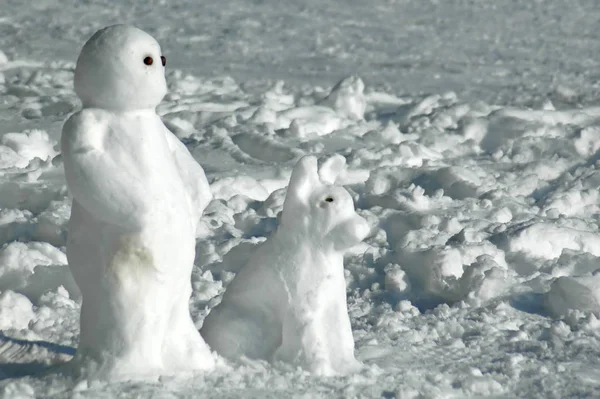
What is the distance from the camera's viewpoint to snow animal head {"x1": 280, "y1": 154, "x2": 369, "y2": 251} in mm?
3068

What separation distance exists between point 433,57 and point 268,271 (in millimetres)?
6382

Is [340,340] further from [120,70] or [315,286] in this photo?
[120,70]

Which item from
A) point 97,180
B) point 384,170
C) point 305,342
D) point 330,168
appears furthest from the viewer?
point 384,170

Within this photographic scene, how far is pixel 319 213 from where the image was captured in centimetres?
308

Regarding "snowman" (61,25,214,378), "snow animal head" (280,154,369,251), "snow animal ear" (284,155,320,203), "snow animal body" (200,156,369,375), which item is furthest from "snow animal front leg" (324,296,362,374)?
"snowman" (61,25,214,378)

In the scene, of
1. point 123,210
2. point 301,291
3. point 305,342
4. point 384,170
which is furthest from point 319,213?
point 384,170

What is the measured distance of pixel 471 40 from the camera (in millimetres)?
9812

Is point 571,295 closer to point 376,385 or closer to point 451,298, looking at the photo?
point 451,298

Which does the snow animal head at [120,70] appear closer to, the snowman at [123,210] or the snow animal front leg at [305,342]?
the snowman at [123,210]

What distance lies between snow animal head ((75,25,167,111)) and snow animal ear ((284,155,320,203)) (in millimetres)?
504

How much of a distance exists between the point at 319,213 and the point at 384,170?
8.59 feet

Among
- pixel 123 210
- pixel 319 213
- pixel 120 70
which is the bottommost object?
pixel 319 213

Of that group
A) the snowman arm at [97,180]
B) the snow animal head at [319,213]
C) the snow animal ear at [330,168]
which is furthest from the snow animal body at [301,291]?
the snowman arm at [97,180]

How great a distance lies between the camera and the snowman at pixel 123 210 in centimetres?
277
